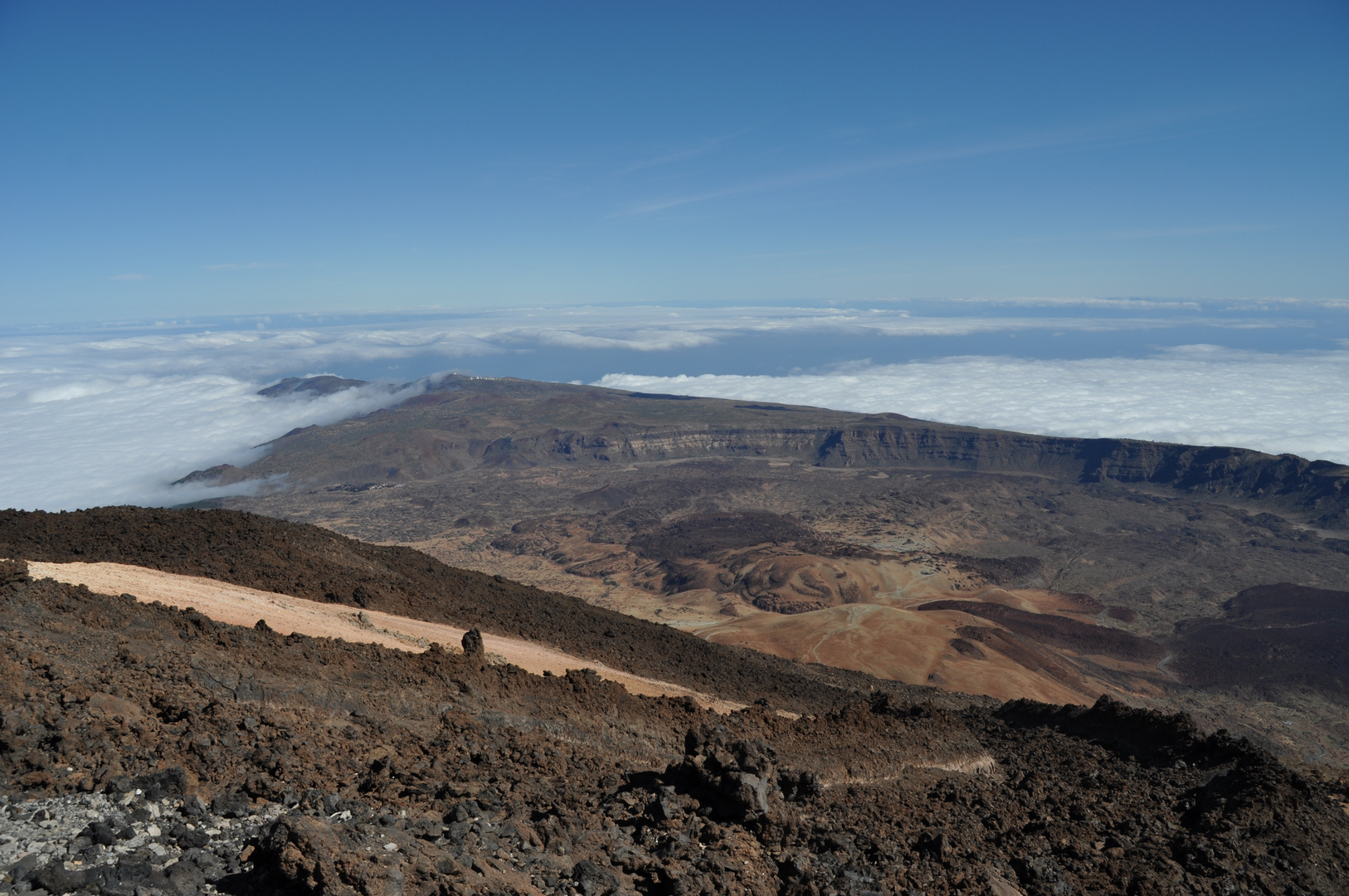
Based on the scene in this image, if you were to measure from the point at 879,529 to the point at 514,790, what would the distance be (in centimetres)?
9064

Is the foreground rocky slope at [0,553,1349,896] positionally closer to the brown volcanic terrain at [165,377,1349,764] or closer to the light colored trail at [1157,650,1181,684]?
the brown volcanic terrain at [165,377,1349,764]

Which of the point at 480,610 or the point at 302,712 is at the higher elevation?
the point at 302,712

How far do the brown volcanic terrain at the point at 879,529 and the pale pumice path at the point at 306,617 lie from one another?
244cm

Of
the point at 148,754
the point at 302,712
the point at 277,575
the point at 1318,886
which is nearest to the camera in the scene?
the point at 148,754

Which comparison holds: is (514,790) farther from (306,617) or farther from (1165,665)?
(1165,665)

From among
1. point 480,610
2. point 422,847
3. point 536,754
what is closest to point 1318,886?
point 536,754

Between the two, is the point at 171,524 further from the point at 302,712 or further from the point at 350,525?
the point at 350,525

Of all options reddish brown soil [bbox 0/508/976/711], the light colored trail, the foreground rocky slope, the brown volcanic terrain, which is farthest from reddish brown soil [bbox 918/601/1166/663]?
the foreground rocky slope

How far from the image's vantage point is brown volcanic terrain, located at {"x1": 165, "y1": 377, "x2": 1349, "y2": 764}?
152 feet

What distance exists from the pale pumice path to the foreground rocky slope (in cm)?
201

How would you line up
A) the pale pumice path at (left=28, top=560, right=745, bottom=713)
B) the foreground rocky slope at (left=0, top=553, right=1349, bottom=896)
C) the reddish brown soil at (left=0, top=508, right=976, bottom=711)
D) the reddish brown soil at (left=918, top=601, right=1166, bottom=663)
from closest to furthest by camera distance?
the foreground rocky slope at (left=0, top=553, right=1349, bottom=896) → the pale pumice path at (left=28, top=560, right=745, bottom=713) → the reddish brown soil at (left=0, top=508, right=976, bottom=711) → the reddish brown soil at (left=918, top=601, right=1166, bottom=663)

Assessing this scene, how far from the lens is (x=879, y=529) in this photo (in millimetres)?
94688

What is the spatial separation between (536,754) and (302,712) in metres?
3.55

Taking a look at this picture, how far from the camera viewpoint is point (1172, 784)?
1355 centimetres
